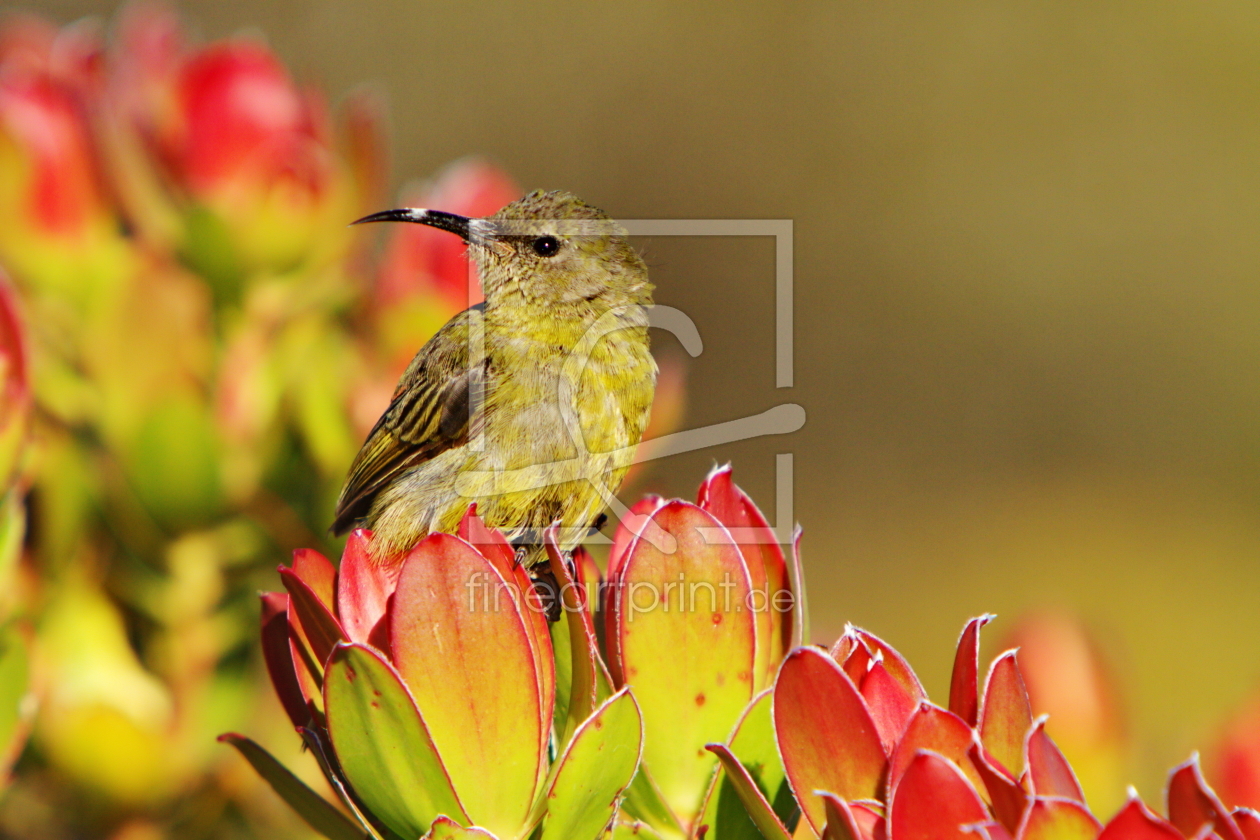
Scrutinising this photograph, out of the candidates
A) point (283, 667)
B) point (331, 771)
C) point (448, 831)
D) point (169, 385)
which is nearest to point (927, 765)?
point (448, 831)

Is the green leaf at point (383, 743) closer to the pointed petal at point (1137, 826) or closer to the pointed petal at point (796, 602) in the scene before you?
the pointed petal at point (796, 602)

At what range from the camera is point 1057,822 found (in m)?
0.63

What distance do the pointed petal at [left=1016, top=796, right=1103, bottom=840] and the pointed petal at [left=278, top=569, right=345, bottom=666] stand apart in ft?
1.63

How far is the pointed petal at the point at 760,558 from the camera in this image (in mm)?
931

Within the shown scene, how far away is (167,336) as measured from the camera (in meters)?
1.41

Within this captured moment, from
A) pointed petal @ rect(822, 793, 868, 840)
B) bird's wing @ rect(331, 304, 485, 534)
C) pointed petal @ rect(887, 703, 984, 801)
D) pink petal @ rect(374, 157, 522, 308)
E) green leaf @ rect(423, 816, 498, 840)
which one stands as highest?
pink petal @ rect(374, 157, 522, 308)

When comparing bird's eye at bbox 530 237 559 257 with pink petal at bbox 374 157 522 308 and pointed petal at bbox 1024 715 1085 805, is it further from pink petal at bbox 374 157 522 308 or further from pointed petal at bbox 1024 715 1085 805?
pointed petal at bbox 1024 715 1085 805

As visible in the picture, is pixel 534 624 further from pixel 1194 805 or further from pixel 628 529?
pixel 1194 805

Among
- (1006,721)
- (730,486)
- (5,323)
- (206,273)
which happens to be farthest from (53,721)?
(1006,721)

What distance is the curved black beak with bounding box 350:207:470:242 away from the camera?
5.24ft

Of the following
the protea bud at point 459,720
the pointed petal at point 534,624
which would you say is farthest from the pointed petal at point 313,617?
the pointed petal at point 534,624

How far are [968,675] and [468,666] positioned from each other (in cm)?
36

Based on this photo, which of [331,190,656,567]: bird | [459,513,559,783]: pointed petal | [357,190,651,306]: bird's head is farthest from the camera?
[357,190,651,306]: bird's head

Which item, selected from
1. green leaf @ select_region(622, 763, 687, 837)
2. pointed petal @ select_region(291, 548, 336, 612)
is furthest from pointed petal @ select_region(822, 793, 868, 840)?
pointed petal @ select_region(291, 548, 336, 612)
